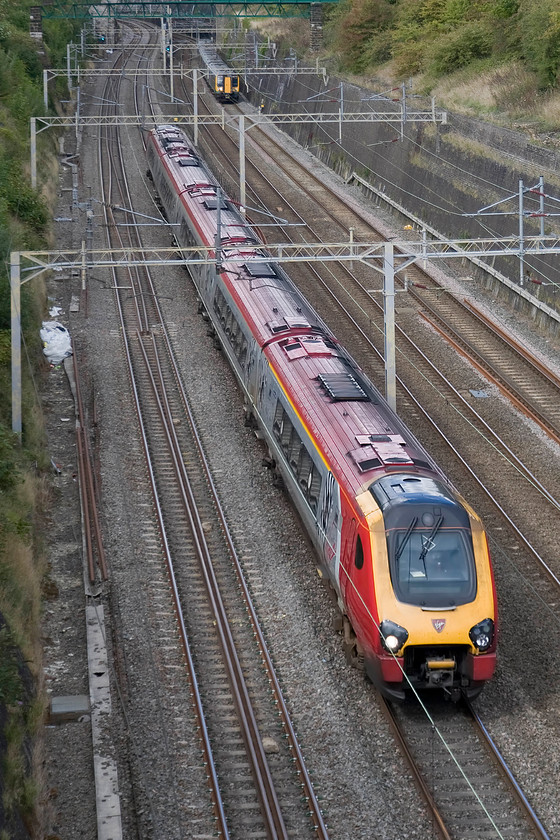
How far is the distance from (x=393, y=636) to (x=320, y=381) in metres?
6.45

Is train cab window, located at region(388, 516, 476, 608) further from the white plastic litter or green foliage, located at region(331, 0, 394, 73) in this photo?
green foliage, located at region(331, 0, 394, 73)

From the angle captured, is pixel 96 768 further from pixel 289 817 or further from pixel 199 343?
pixel 199 343

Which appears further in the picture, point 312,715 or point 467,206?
point 467,206

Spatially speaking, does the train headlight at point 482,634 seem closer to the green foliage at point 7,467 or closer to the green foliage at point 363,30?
the green foliage at point 7,467

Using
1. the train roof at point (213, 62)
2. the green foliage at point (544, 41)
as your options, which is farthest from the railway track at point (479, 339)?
the train roof at point (213, 62)

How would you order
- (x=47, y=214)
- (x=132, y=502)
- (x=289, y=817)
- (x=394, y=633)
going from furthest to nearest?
(x=47, y=214) → (x=132, y=502) → (x=394, y=633) → (x=289, y=817)

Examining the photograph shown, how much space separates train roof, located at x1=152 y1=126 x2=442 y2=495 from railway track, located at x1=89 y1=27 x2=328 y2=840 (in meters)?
2.96

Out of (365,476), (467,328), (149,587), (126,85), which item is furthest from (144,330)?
(126,85)

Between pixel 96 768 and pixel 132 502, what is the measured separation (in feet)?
27.0

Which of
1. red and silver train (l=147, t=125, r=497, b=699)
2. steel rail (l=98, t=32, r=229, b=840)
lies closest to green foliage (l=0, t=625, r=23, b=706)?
steel rail (l=98, t=32, r=229, b=840)

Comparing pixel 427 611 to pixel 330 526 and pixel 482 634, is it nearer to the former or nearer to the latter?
pixel 482 634

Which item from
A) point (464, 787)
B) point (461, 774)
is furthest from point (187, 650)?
point (464, 787)

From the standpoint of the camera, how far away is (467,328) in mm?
31766

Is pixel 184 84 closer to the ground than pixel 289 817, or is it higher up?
higher up
